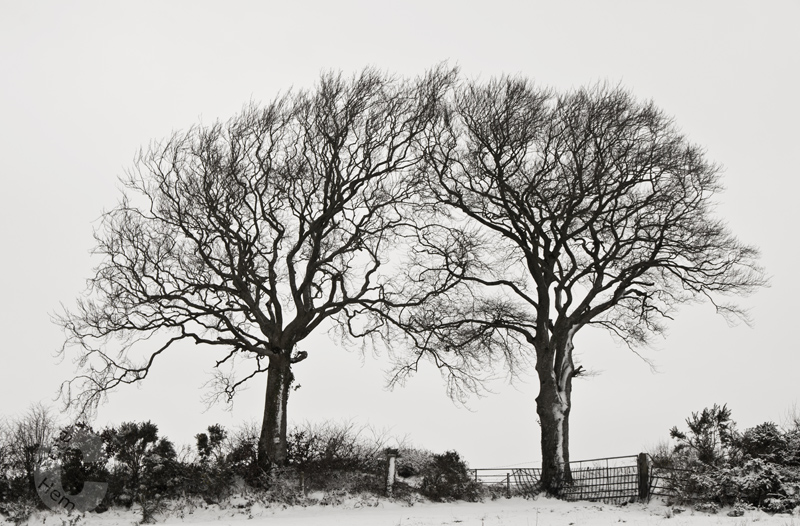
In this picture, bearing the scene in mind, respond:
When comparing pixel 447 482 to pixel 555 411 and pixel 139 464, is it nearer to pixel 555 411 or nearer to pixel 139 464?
pixel 555 411

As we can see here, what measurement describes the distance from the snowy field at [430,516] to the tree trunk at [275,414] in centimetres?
210

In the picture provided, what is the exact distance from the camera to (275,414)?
68.5 feet

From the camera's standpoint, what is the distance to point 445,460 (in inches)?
844

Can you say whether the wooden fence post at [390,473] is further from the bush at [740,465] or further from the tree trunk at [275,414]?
the bush at [740,465]

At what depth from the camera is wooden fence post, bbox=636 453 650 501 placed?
19422 millimetres

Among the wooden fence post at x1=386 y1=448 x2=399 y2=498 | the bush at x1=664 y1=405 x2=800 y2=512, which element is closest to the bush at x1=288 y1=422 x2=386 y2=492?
the wooden fence post at x1=386 y1=448 x2=399 y2=498

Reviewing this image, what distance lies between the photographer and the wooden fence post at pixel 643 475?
765 inches

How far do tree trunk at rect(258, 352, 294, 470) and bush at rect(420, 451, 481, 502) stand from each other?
393cm

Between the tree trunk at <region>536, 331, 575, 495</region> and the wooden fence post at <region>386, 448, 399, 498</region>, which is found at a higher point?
the tree trunk at <region>536, 331, 575, 495</region>

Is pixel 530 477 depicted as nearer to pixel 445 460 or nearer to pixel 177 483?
pixel 445 460

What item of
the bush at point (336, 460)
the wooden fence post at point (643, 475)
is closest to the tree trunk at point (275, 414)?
the bush at point (336, 460)

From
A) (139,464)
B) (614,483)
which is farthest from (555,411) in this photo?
(139,464)

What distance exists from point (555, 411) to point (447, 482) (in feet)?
11.9

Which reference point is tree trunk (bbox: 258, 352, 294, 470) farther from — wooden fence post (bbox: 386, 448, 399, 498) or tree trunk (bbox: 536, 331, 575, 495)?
tree trunk (bbox: 536, 331, 575, 495)
